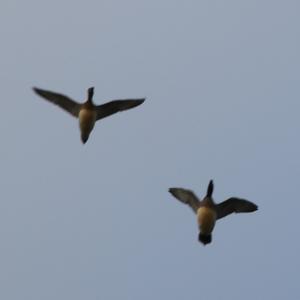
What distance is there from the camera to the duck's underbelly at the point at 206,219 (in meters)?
17.8

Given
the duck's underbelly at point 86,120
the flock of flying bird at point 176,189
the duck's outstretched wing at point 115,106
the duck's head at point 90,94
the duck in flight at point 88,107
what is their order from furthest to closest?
1. the duck's outstretched wing at point 115,106
2. the duck's head at point 90,94
3. the duck in flight at point 88,107
4. the duck's underbelly at point 86,120
5. the flock of flying bird at point 176,189

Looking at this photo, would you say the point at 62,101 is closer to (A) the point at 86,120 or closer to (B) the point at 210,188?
(A) the point at 86,120

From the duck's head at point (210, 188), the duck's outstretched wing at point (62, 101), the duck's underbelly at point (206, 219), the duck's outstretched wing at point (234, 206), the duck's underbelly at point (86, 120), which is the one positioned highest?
the duck's outstretched wing at point (62, 101)

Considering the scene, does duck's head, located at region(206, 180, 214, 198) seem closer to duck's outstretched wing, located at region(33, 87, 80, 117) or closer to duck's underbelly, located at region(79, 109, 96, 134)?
duck's underbelly, located at region(79, 109, 96, 134)

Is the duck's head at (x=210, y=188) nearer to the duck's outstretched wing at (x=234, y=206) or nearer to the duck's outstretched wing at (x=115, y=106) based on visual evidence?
the duck's outstretched wing at (x=234, y=206)

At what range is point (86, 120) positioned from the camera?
19281 millimetres

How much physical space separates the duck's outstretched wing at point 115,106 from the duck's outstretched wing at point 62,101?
1.64 feet

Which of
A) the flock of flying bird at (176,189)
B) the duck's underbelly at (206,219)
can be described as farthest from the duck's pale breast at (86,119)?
the duck's underbelly at (206,219)

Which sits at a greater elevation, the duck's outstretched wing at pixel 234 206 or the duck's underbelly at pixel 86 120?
the duck's underbelly at pixel 86 120

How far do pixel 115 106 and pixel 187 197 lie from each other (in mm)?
2610

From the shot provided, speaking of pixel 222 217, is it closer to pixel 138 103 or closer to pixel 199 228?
pixel 199 228

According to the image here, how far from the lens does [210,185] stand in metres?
18.6

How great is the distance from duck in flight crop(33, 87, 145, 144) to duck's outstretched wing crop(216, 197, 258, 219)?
2910mm

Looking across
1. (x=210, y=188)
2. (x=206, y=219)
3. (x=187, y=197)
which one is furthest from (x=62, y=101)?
(x=206, y=219)
